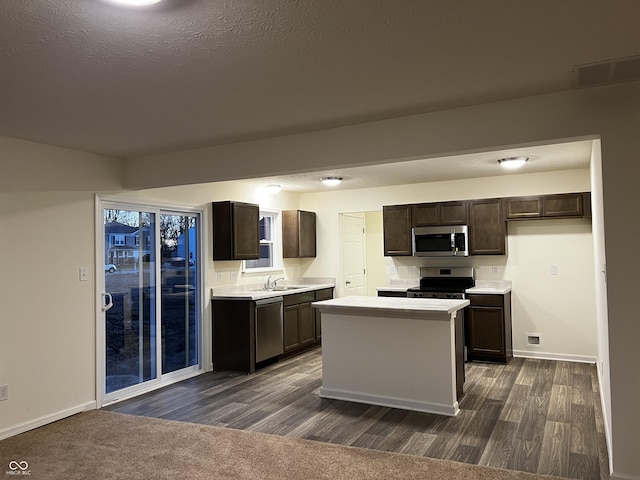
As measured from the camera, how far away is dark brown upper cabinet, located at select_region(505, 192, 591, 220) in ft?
19.0

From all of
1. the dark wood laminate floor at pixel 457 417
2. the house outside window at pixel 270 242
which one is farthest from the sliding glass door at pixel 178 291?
the house outside window at pixel 270 242

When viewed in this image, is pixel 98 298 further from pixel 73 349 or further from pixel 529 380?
pixel 529 380

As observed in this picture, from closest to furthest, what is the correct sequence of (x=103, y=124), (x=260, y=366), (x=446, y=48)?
(x=446, y=48)
(x=103, y=124)
(x=260, y=366)

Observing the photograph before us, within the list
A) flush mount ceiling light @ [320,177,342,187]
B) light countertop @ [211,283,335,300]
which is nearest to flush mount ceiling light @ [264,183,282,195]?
flush mount ceiling light @ [320,177,342,187]

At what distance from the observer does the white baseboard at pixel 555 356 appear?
5906 mm

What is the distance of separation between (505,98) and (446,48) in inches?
38.8

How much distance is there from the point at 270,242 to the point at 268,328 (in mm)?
1639

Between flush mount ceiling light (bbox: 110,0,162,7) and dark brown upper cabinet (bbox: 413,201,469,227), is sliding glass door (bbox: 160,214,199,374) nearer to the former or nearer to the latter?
dark brown upper cabinet (bbox: 413,201,469,227)

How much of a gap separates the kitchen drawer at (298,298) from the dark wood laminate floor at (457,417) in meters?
1.01

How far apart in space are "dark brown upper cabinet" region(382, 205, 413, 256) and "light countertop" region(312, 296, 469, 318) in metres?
2.09

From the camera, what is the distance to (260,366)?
5.91 meters

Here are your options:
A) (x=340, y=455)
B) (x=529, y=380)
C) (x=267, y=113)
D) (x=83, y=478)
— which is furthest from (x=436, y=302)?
(x=83, y=478)

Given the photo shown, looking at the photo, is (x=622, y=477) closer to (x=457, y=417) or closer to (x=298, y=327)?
(x=457, y=417)

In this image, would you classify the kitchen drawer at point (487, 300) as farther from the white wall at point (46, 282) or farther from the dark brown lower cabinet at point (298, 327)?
the white wall at point (46, 282)
